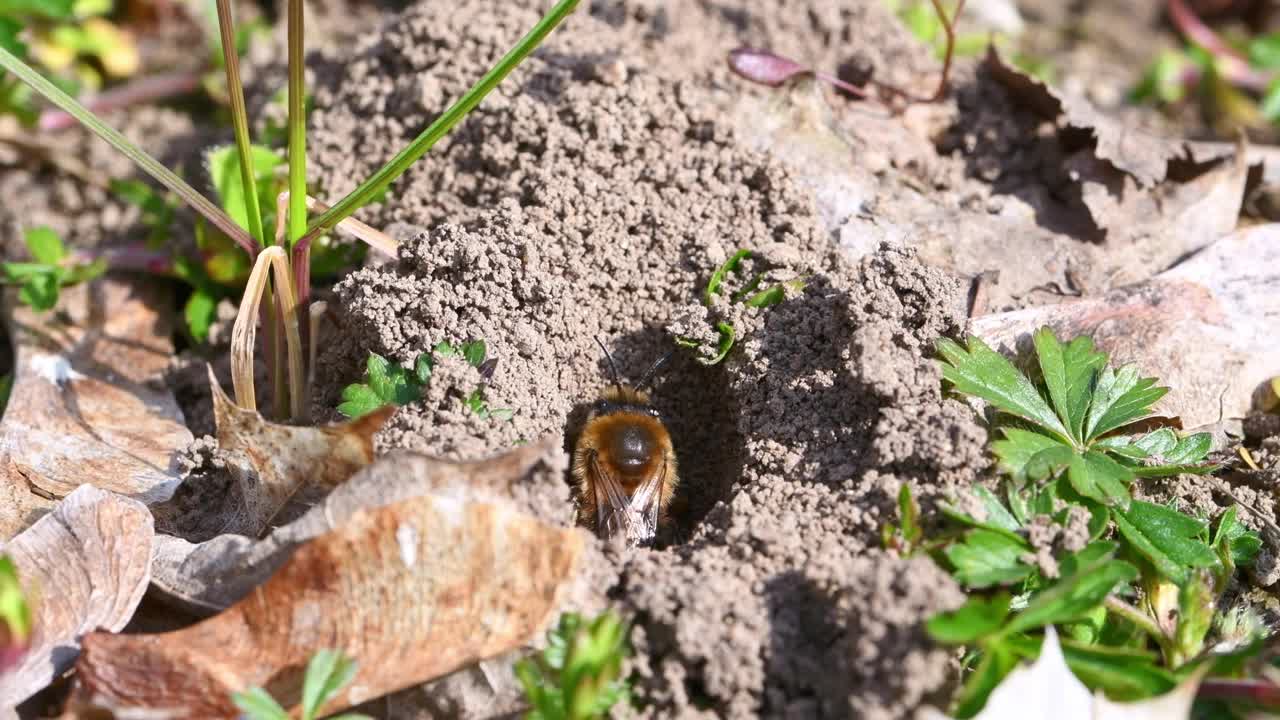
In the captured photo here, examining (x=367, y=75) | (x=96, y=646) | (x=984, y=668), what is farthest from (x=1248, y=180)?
(x=96, y=646)

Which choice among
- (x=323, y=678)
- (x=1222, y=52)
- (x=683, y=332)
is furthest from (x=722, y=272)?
(x=1222, y=52)

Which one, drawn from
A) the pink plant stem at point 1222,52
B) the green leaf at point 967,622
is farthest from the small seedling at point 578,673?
the pink plant stem at point 1222,52

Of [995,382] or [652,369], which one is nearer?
[995,382]

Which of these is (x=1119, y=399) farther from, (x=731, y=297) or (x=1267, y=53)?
(x=1267, y=53)

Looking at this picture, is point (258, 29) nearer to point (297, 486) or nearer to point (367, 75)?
point (367, 75)

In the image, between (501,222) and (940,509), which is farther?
(501,222)

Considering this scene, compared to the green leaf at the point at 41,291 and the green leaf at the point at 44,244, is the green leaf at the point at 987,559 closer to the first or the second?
the green leaf at the point at 41,291
